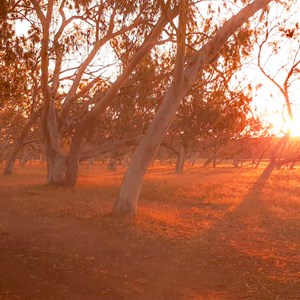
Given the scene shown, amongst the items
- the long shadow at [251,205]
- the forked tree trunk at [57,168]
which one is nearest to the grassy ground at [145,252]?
the long shadow at [251,205]

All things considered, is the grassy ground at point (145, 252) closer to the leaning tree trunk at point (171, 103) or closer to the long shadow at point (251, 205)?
the long shadow at point (251, 205)

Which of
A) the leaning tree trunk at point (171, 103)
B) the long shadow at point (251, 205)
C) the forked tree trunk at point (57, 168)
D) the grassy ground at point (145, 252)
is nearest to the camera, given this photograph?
the grassy ground at point (145, 252)

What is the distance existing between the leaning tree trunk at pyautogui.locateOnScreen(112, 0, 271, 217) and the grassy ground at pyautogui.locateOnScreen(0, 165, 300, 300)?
0.74 meters

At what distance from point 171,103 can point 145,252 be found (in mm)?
4037

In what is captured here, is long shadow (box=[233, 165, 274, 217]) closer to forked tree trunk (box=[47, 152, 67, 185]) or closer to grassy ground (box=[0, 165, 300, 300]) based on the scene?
grassy ground (box=[0, 165, 300, 300])

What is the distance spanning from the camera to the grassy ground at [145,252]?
5.79 metres

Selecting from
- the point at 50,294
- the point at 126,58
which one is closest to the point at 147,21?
the point at 126,58

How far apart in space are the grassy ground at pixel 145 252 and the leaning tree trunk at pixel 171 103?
0.74 metres

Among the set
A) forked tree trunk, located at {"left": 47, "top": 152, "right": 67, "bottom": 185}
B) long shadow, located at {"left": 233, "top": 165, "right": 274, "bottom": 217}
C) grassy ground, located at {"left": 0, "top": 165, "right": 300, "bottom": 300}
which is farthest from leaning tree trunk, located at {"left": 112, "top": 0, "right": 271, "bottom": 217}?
forked tree trunk, located at {"left": 47, "top": 152, "right": 67, "bottom": 185}

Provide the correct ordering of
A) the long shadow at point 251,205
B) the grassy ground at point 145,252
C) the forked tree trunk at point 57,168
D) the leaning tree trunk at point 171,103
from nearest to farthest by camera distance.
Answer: the grassy ground at point 145,252 → the leaning tree trunk at point 171,103 → the long shadow at point 251,205 → the forked tree trunk at point 57,168

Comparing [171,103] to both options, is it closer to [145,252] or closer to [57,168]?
[145,252]

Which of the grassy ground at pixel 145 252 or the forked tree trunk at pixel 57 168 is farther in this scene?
the forked tree trunk at pixel 57 168

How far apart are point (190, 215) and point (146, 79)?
718 cm

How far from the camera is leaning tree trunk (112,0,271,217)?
9.98m
